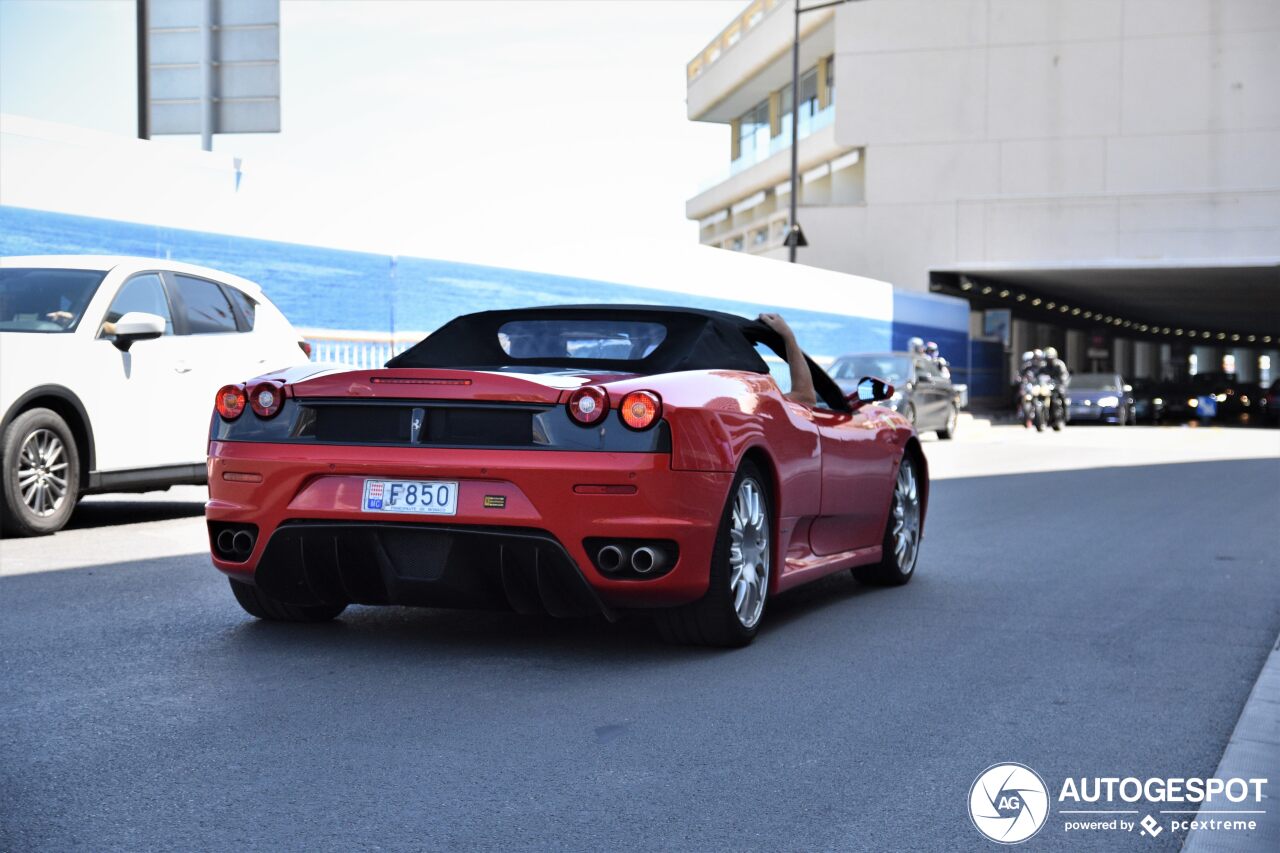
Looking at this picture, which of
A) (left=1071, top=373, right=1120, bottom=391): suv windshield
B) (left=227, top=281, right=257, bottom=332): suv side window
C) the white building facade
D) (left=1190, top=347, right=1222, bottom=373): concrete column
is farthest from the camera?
(left=1190, top=347, right=1222, bottom=373): concrete column

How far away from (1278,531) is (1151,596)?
165 inches

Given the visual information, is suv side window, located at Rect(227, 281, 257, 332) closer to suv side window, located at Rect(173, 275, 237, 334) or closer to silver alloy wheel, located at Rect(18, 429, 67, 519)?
suv side window, located at Rect(173, 275, 237, 334)

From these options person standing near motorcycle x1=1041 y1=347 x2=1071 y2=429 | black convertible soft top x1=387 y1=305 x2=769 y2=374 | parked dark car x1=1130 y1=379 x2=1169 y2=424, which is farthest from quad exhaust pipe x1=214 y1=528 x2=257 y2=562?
parked dark car x1=1130 y1=379 x2=1169 y2=424

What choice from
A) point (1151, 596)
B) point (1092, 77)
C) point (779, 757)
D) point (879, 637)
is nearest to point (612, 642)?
point (879, 637)

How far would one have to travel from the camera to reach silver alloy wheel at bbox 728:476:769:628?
19.5 feet

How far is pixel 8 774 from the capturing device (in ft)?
13.2

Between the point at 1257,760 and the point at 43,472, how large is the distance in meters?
7.20

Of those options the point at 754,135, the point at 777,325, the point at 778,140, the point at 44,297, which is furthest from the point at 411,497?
the point at 754,135

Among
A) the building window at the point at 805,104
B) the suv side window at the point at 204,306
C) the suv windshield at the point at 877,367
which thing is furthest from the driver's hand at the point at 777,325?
the building window at the point at 805,104

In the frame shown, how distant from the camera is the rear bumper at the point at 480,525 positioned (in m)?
5.44

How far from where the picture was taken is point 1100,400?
126 feet

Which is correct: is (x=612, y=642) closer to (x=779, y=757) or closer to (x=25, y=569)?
(x=779, y=757)

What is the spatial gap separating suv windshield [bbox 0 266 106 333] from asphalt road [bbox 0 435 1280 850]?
2.18 meters

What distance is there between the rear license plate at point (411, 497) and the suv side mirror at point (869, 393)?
254cm
